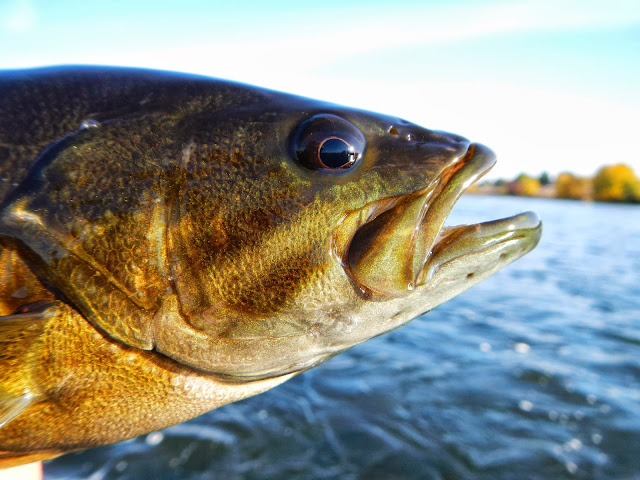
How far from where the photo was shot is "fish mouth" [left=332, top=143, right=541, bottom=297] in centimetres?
149

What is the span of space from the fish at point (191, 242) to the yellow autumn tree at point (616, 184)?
89696mm

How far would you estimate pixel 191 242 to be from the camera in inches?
57.4

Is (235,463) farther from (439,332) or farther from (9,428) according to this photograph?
(439,332)

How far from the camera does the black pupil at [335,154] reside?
1548mm

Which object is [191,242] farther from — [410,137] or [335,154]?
[410,137]

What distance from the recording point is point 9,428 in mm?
1495

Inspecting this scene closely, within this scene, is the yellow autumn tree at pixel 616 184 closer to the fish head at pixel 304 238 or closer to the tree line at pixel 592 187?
the tree line at pixel 592 187

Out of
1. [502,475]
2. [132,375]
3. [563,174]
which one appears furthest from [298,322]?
[563,174]

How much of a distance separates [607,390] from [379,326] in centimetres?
608

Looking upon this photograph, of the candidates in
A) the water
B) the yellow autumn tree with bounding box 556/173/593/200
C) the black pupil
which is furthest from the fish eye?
the yellow autumn tree with bounding box 556/173/593/200

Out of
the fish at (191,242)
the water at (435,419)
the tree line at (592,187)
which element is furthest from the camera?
the tree line at (592,187)


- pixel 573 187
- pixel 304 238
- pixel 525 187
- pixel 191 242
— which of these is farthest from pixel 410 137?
pixel 525 187

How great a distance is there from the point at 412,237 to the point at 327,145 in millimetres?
409

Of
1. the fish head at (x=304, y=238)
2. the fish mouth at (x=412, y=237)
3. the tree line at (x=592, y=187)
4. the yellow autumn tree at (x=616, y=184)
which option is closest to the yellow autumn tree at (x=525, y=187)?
the tree line at (x=592, y=187)
